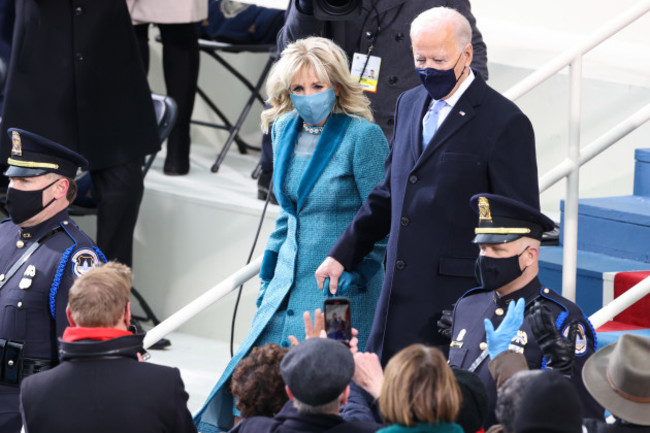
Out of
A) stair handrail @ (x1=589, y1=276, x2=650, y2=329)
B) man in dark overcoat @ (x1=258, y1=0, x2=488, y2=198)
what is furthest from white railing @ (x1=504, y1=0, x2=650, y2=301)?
man in dark overcoat @ (x1=258, y1=0, x2=488, y2=198)

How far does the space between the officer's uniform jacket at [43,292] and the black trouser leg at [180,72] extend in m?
2.46

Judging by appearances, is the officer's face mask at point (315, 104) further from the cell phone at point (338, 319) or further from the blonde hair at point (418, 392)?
the blonde hair at point (418, 392)

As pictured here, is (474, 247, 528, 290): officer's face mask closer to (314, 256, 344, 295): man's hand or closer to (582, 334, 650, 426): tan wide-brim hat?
(582, 334, 650, 426): tan wide-brim hat

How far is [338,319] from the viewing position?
331 cm

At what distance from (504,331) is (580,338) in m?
0.20

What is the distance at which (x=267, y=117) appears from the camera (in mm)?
4168

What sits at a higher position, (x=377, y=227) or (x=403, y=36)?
(x=403, y=36)

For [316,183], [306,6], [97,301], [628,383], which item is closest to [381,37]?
[306,6]

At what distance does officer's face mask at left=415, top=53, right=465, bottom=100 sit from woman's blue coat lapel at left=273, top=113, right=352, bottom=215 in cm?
46

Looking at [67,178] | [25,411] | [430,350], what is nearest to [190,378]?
[67,178]

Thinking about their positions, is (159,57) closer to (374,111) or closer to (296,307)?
(374,111)

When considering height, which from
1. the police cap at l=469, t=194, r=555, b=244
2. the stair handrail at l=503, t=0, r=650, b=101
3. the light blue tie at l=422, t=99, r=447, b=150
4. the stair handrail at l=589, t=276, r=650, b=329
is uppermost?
the stair handrail at l=503, t=0, r=650, b=101

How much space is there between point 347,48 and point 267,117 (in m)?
0.61

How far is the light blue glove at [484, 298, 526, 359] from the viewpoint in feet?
10.3
